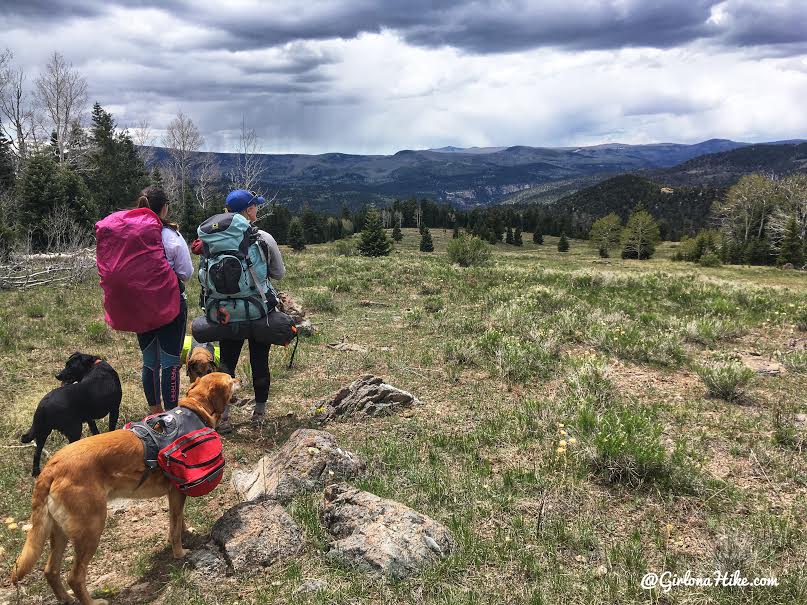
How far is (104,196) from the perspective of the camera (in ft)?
146

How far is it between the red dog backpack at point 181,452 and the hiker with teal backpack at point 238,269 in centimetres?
165

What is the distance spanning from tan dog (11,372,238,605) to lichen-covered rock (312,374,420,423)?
2.85m

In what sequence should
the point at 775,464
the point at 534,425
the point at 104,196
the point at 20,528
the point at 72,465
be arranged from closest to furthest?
the point at 72,465 < the point at 20,528 < the point at 775,464 < the point at 534,425 < the point at 104,196

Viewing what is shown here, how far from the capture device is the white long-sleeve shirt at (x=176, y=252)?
4.88 m

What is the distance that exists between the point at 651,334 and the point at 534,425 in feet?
16.4

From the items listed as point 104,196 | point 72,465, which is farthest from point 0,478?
point 104,196

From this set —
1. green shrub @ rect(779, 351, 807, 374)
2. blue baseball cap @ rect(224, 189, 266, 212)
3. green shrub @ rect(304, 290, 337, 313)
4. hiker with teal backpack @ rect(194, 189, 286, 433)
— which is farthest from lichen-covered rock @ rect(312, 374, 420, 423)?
green shrub @ rect(304, 290, 337, 313)

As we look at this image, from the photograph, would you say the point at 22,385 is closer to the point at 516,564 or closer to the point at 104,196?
the point at 516,564

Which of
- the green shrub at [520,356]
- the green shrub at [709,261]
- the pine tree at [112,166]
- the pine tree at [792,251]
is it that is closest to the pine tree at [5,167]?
the pine tree at [112,166]

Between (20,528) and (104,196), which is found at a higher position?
(104,196)

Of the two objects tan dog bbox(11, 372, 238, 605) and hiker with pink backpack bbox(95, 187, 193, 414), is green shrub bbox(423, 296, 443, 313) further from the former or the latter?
tan dog bbox(11, 372, 238, 605)

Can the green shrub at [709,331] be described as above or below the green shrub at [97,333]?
above

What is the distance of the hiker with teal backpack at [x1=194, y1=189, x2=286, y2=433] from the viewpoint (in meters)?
4.98

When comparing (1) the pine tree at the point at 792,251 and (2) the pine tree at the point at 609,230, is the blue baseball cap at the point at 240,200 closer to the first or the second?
(1) the pine tree at the point at 792,251
